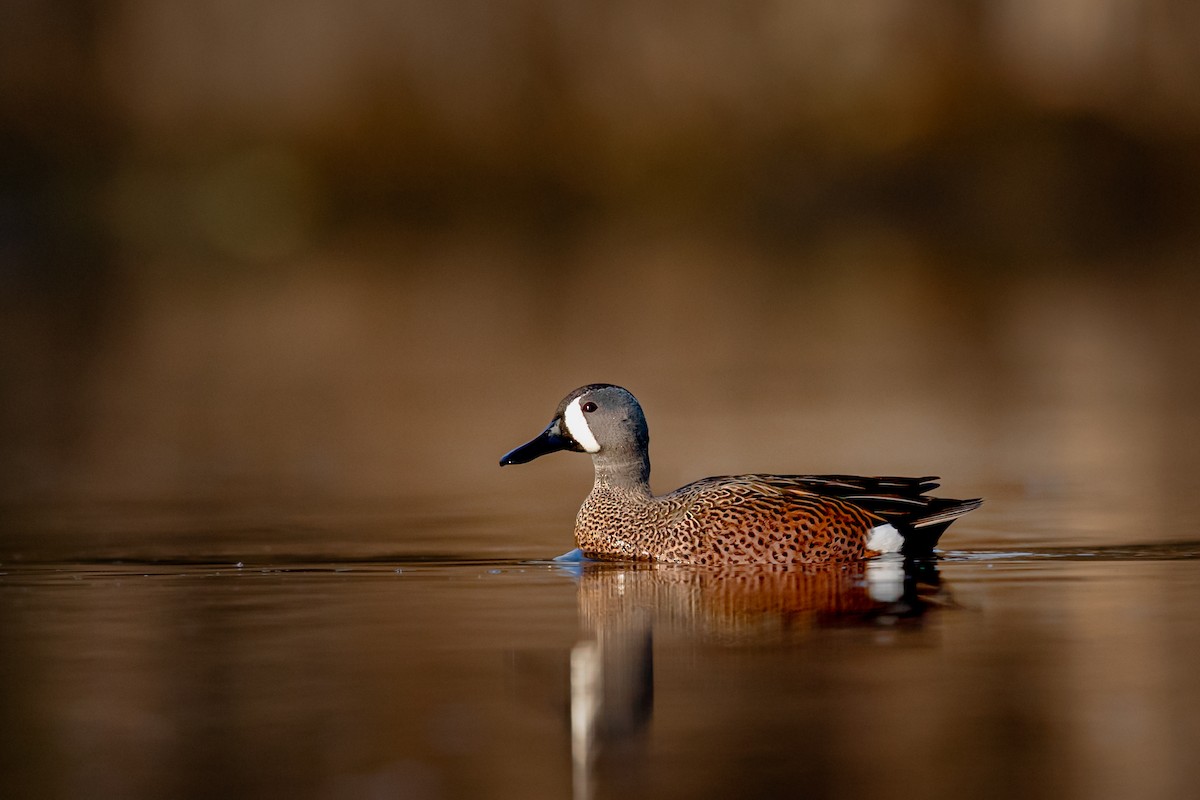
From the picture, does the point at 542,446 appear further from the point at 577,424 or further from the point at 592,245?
the point at 592,245

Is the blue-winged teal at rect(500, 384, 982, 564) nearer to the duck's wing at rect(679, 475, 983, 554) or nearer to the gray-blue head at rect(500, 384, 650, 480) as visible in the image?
the duck's wing at rect(679, 475, 983, 554)

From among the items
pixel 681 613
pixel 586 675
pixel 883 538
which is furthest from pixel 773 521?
pixel 586 675

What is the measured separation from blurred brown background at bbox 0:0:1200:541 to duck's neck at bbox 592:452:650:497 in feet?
5.65

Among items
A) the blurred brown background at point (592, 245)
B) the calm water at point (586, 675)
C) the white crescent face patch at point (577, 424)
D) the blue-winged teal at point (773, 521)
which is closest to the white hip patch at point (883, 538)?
the blue-winged teal at point (773, 521)

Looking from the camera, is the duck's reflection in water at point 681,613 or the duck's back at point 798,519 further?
the duck's back at point 798,519

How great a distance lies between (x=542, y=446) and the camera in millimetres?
11273

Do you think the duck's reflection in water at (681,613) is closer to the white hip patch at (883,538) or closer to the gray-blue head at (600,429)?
the white hip patch at (883,538)

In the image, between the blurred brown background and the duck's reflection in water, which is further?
the blurred brown background

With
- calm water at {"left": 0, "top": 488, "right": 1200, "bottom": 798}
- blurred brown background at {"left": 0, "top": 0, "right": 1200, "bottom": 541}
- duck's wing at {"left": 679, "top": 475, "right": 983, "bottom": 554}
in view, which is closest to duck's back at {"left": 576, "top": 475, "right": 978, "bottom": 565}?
duck's wing at {"left": 679, "top": 475, "right": 983, "bottom": 554}

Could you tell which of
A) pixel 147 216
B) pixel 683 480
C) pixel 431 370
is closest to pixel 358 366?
pixel 431 370

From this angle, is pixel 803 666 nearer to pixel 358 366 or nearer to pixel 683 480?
pixel 683 480

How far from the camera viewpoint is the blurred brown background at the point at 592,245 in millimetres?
15484

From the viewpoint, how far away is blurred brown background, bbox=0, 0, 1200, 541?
15.5m

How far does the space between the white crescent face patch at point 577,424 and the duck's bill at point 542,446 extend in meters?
0.05
